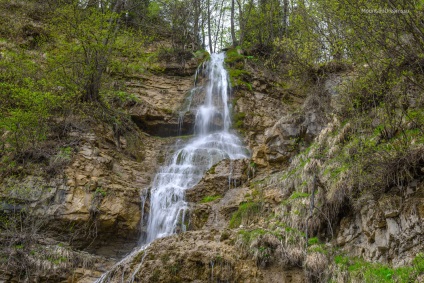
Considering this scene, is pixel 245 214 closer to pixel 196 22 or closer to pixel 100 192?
pixel 100 192

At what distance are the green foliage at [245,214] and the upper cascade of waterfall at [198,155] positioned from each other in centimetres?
159

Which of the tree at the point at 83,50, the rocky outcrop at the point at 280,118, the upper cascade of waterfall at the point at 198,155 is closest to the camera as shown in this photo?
the upper cascade of waterfall at the point at 198,155

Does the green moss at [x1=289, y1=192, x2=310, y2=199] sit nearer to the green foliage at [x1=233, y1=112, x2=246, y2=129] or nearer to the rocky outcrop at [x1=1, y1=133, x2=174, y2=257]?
the rocky outcrop at [x1=1, y1=133, x2=174, y2=257]

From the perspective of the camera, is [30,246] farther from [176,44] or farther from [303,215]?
[176,44]

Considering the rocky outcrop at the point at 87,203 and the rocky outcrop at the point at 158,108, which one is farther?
the rocky outcrop at the point at 158,108

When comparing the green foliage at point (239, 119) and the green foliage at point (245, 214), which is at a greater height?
the green foliage at point (239, 119)

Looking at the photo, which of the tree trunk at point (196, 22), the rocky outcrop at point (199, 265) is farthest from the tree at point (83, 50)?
the tree trunk at point (196, 22)

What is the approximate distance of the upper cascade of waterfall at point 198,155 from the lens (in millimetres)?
10883

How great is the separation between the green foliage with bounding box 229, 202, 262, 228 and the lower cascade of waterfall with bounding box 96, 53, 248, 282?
5.17 feet

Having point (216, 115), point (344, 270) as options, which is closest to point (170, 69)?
point (216, 115)

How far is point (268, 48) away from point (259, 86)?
3.67m

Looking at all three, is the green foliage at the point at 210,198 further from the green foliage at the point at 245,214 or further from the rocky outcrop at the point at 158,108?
the rocky outcrop at the point at 158,108

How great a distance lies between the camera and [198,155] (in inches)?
553

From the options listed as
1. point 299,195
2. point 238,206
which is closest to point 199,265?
point 299,195
